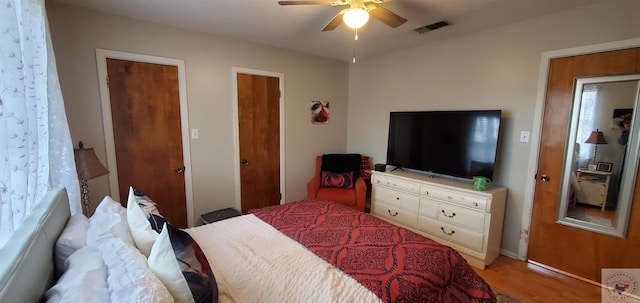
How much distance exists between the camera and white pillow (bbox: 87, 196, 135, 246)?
1.22m

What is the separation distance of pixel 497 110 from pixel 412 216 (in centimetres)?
139

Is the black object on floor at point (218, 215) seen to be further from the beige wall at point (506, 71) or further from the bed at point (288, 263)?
the beige wall at point (506, 71)

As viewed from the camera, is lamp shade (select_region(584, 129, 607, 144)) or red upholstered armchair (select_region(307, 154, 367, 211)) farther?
red upholstered armchair (select_region(307, 154, 367, 211))

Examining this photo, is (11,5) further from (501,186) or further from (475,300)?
(501,186)

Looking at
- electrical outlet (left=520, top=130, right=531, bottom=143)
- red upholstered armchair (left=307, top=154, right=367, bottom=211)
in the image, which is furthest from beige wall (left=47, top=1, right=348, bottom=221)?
electrical outlet (left=520, top=130, right=531, bottom=143)

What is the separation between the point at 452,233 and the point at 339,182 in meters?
1.50

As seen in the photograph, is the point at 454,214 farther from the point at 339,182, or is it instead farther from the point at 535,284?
the point at 339,182

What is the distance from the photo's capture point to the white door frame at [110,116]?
7.59 ft

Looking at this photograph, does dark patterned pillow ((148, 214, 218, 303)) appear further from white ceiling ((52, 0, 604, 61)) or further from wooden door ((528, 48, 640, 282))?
wooden door ((528, 48, 640, 282))

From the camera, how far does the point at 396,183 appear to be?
307cm

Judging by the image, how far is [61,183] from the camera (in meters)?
1.70

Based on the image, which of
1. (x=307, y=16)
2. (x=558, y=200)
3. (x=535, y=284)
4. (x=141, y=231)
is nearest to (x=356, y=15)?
(x=307, y=16)

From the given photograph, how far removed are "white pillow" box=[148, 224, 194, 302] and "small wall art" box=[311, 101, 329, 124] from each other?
3.03m

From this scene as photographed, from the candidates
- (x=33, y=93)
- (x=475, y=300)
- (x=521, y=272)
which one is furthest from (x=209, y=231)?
(x=521, y=272)
